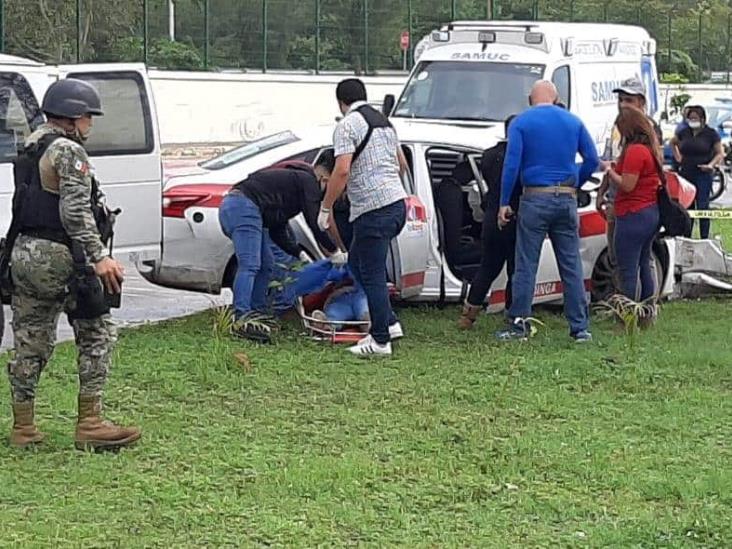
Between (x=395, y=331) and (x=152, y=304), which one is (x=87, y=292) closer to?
(x=395, y=331)

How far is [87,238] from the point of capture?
636 centimetres

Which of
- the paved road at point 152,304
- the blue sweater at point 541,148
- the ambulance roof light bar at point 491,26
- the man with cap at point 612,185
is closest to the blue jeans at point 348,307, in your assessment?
the blue sweater at point 541,148

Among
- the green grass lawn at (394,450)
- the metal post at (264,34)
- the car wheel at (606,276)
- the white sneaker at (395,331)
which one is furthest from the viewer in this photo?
the metal post at (264,34)

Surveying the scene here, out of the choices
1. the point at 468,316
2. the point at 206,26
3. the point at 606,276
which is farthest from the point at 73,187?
the point at 206,26

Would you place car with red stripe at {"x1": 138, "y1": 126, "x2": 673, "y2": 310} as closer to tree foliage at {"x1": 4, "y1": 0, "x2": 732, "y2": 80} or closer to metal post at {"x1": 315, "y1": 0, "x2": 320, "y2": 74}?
tree foliage at {"x1": 4, "y1": 0, "x2": 732, "y2": 80}

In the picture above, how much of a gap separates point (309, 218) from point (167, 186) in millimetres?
1586

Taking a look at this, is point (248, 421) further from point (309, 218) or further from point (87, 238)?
point (309, 218)

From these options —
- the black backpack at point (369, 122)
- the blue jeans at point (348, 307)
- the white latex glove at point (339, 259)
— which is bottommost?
the blue jeans at point (348, 307)

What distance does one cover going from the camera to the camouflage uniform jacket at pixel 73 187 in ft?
20.7

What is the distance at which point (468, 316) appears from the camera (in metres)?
10.1

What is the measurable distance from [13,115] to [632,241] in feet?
14.4

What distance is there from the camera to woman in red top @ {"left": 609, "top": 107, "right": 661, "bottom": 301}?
966 centimetres

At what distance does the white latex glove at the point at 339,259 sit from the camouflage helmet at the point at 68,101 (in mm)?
3323

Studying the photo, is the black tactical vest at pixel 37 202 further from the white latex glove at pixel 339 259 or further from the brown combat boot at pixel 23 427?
the white latex glove at pixel 339 259
